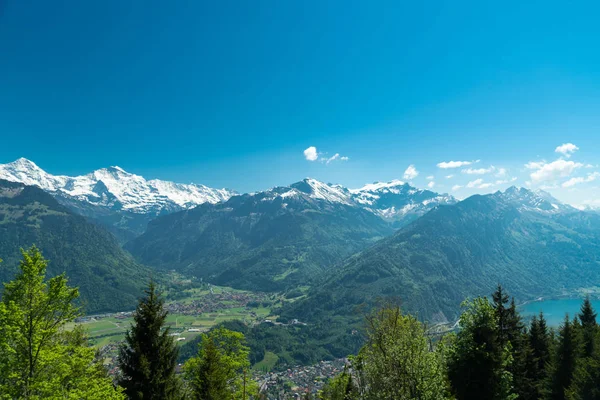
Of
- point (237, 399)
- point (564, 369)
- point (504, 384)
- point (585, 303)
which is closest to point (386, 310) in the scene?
point (504, 384)

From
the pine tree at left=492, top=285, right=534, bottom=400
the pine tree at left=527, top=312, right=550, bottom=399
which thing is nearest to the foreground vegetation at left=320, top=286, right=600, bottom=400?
the pine tree at left=492, top=285, right=534, bottom=400

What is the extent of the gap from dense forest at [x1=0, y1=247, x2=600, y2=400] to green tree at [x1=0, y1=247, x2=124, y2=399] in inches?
1.8

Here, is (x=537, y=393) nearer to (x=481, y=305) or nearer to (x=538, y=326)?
(x=538, y=326)

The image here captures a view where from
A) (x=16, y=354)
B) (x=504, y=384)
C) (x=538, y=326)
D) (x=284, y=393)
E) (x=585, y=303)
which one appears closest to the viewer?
(x=16, y=354)

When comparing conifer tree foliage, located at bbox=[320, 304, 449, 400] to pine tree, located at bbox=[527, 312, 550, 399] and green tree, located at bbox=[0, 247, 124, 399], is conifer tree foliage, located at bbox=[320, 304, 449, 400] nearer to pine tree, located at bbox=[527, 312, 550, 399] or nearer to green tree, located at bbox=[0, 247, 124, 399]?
green tree, located at bbox=[0, 247, 124, 399]

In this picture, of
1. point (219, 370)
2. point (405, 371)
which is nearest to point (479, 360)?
point (405, 371)

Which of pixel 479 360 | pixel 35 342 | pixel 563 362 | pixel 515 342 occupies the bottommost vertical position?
pixel 563 362

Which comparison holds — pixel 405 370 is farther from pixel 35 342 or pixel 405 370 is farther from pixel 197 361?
pixel 35 342

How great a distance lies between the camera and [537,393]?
35.8 metres

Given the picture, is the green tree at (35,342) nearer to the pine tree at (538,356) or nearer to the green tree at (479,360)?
the green tree at (479,360)

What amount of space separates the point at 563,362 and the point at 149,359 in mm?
38709

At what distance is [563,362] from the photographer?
33.7 metres

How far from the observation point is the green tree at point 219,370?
2570cm

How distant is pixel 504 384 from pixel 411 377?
792 cm
